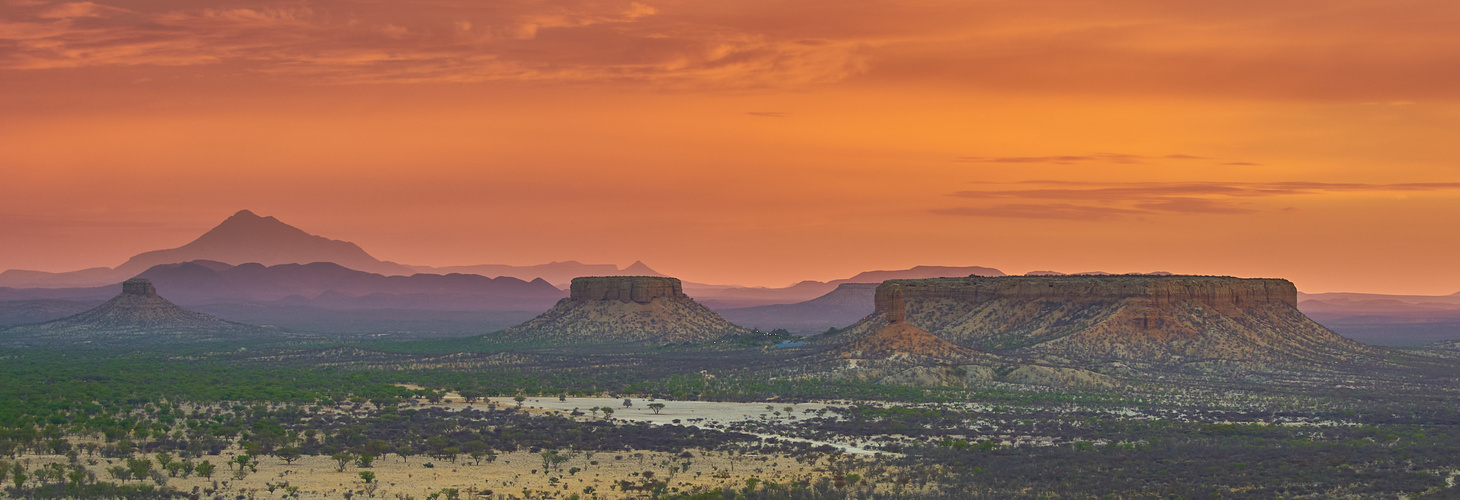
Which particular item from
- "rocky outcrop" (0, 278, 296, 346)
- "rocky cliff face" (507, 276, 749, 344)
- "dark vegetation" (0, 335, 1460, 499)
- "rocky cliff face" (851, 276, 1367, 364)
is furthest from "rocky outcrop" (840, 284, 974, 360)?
"rocky outcrop" (0, 278, 296, 346)

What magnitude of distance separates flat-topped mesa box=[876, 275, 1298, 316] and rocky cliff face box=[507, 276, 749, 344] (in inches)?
974

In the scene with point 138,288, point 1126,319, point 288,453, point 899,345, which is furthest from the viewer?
point 138,288

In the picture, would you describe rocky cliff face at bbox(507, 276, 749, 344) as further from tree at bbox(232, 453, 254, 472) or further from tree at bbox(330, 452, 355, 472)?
tree at bbox(232, 453, 254, 472)

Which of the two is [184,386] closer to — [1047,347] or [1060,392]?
[1060,392]

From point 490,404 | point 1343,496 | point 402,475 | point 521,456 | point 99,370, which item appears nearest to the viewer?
point 1343,496

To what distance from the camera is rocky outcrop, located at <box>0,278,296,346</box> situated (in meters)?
162

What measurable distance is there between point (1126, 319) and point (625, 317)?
5757cm

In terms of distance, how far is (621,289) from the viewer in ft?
524

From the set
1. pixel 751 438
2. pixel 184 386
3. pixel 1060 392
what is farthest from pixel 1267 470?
pixel 184 386

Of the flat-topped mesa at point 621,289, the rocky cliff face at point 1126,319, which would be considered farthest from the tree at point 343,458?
the flat-topped mesa at point 621,289

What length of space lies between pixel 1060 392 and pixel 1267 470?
37.1m

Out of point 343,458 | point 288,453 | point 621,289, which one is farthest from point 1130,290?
point 288,453

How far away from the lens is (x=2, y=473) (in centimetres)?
4594

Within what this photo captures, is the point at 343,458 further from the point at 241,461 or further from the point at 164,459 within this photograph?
the point at 164,459
